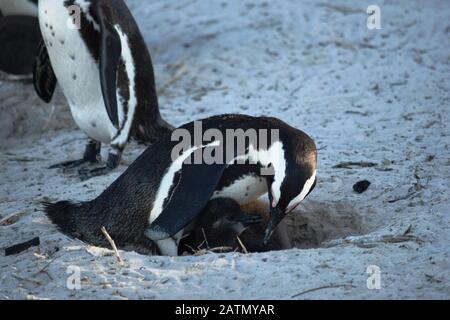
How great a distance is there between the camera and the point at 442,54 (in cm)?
631

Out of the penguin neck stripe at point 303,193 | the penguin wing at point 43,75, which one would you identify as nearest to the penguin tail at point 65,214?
the penguin neck stripe at point 303,193

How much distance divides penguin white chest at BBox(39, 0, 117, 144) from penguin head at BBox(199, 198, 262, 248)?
126 cm

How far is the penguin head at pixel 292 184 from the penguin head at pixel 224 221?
3.5 inches

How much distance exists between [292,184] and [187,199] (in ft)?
1.49

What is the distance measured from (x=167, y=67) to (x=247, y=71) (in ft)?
1.99

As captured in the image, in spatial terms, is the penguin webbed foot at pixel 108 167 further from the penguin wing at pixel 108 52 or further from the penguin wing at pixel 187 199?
the penguin wing at pixel 187 199

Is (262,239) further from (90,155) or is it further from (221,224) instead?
(90,155)

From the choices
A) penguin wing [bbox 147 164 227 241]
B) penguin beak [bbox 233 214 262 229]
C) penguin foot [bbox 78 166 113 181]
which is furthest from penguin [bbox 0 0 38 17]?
penguin beak [bbox 233 214 262 229]

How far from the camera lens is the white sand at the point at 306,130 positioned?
3.50m

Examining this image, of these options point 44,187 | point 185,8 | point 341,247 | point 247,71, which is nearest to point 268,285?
point 341,247

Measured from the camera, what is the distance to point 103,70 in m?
4.91

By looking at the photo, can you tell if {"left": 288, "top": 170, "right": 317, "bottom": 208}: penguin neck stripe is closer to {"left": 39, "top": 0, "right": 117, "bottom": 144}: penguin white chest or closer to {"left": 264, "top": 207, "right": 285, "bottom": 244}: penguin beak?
{"left": 264, "top": 207, "right": 285, "bottom": 244}: penguin beak

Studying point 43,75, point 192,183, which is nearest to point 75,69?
point 43,75
